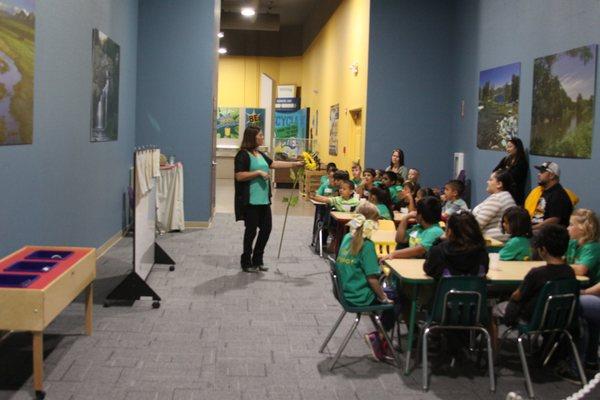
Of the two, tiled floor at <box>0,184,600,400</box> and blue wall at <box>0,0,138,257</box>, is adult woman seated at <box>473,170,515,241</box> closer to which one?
tiled floor at <box>0,184,600,400</box>

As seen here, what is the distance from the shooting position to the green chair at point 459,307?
4.20 meters

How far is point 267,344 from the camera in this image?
5090 mm

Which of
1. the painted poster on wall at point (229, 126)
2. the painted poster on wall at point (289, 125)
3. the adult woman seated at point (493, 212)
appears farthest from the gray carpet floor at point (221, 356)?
the painted poster on wall at point (289, 125)

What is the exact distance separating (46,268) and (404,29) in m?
8.26

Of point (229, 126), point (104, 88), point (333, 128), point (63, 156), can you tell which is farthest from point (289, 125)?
point (63, 156)

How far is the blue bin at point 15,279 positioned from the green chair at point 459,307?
230 cm

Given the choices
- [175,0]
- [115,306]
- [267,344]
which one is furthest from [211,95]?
[267,344]

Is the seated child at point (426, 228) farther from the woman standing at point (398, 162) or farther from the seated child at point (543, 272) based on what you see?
the woman standing at point (398, 162)

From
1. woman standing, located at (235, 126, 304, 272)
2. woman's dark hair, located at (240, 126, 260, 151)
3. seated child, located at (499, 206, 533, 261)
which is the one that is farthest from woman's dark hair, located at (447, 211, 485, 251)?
woman's dark hair, located at (240, 126, 260, 151)

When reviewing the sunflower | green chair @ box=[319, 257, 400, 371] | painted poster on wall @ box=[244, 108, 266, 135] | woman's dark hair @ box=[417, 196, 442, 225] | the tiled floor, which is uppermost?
painted poster on wall @ box=[244, 108, 266, 135]

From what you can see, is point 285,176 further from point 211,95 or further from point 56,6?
point 56,6

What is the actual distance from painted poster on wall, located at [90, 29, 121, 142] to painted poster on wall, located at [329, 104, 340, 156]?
6.77 metres

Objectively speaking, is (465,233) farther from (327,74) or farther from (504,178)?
→ (327,74)

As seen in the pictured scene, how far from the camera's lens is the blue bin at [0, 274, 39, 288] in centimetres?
416
